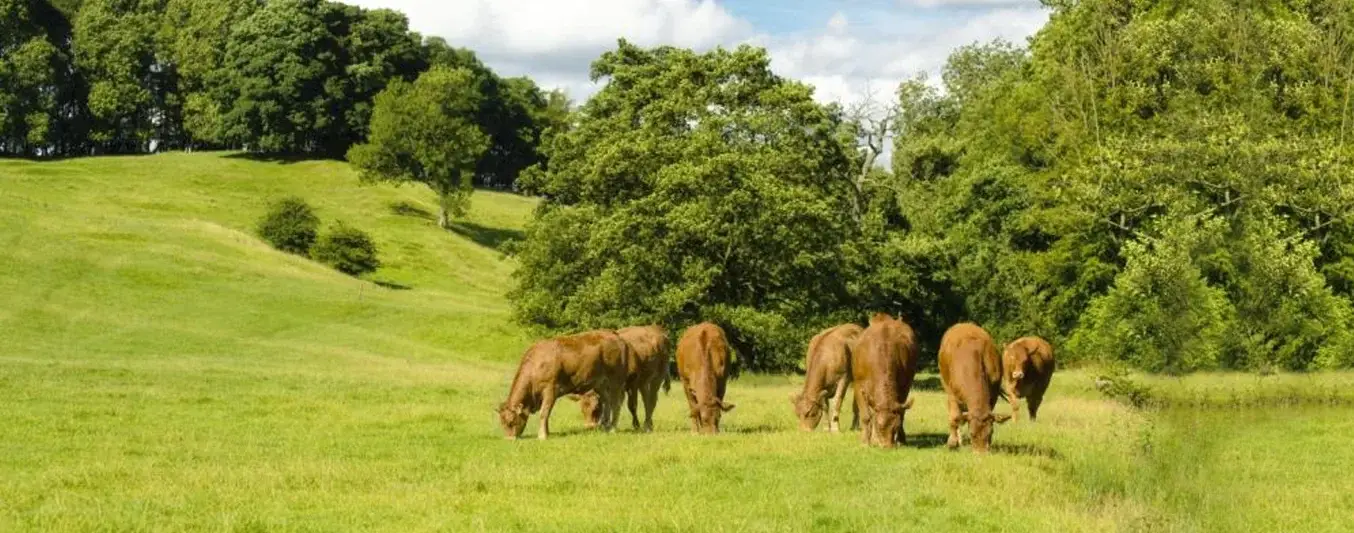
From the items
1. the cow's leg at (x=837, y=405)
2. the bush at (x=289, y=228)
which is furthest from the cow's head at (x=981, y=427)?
the bush at (x=289, y=228)

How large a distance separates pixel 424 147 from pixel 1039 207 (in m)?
51.2

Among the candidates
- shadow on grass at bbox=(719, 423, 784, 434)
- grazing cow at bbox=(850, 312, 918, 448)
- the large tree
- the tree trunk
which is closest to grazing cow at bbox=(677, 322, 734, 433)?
shadow on grass at bbox=(719, 423, 784, 434)

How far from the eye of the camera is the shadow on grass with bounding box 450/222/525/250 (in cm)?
10200

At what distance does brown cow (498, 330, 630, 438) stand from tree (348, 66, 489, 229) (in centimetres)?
7646

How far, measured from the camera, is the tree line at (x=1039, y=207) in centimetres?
4425

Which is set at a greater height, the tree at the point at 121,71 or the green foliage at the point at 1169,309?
the tree at the point at 121,71

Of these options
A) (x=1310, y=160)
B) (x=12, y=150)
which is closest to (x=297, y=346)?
(x=1310, y=160)

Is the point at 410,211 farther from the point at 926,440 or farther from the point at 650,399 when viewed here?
the point at 926,440

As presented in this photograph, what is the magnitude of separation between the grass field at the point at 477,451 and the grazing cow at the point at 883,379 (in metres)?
0.66

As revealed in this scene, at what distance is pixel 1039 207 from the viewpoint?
60.8m

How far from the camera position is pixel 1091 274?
189ft

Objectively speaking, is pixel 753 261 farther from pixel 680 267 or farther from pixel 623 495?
pixel 623 495

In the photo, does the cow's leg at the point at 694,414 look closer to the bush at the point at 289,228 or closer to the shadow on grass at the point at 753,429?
the shadow on grass at the point at 753,429

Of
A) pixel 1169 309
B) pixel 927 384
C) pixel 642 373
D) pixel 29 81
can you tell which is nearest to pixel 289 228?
pixel 29 81
